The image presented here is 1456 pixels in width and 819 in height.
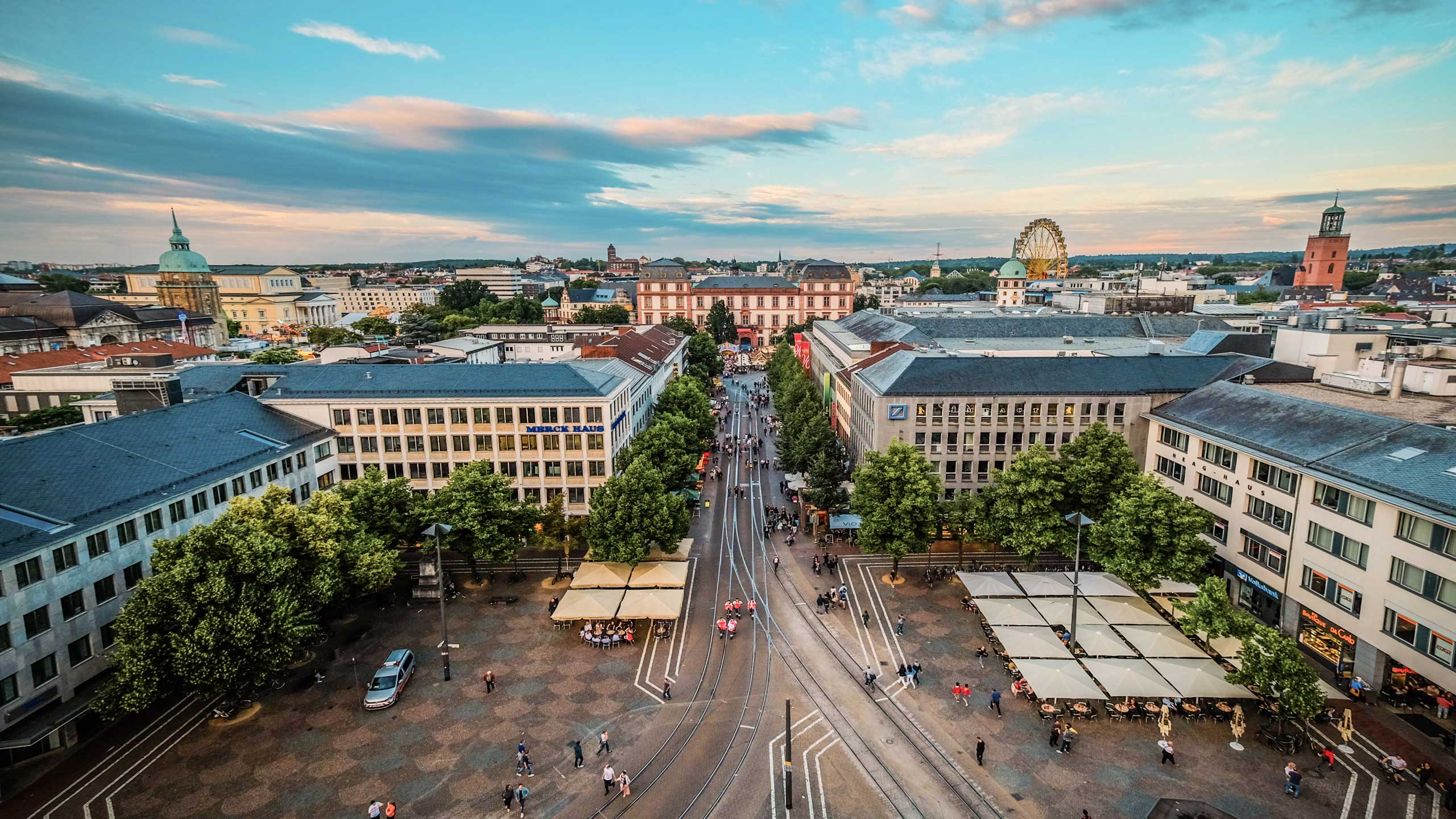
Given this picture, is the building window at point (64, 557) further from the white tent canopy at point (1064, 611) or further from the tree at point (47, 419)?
the white tent canopy at point (1064, 611)

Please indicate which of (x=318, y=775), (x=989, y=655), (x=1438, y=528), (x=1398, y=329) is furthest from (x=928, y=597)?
(x=1398, y=329)

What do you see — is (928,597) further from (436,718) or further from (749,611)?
(436,718)

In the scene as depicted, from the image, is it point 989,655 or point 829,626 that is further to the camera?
point 829,626

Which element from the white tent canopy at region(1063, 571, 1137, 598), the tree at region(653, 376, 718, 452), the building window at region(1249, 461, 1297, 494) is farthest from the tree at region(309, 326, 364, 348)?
the building window at region(1249, 461, 1297, 494)

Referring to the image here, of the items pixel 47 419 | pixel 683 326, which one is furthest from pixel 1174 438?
pixel 683 326

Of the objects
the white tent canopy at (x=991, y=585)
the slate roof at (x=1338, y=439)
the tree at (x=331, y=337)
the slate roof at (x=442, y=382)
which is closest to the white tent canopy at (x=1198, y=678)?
the white tent canopy at (x=991, y=585)

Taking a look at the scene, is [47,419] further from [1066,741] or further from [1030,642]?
[1066,741]
